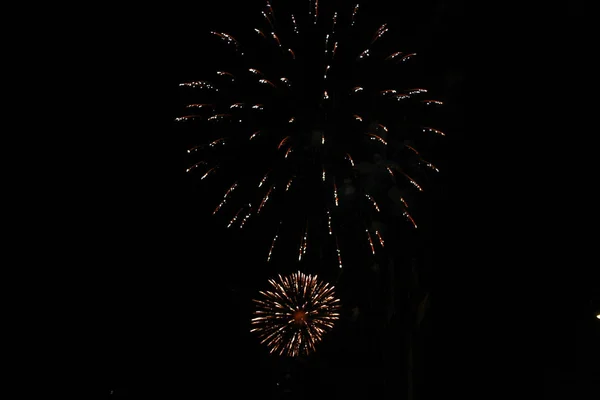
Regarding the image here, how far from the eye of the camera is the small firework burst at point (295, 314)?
31.2 ft

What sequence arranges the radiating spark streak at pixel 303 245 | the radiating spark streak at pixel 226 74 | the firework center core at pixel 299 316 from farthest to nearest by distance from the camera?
the firework center core at pixel 299 316 → the radiating spark streak at pixel 303 245 → the radiating spark streak at pixel 226 74

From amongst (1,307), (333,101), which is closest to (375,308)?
(333,101)

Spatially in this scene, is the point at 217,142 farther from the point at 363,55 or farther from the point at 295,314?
the point at 295,314

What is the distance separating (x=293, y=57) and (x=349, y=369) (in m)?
6.23

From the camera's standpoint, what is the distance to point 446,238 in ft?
35.9

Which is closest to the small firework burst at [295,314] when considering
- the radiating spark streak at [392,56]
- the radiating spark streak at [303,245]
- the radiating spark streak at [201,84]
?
the radiating spark streak at [303,245]

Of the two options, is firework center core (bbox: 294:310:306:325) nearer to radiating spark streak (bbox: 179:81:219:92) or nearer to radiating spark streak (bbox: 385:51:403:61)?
radiating spark streak (bbox: 179:81:219:92)

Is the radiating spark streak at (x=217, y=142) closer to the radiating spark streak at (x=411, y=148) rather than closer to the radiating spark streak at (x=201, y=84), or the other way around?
the radiating spark streak at (x=201, y=84)

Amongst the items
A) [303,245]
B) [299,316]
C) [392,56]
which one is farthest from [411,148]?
[299,316]

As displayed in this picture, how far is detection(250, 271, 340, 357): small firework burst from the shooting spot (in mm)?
9516

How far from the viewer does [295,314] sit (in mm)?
9477

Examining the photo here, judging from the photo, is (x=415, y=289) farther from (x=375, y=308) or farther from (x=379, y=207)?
(x=379, y=207)

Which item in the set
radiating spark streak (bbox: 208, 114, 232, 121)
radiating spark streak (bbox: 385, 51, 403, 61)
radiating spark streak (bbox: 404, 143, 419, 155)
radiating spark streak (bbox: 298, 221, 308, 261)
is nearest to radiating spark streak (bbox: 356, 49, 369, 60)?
radiating spark streak (bbox: 385, 51, 403, 61)

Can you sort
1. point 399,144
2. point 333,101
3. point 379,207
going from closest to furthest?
point 333,101 → point 399,144 → point 379,207
